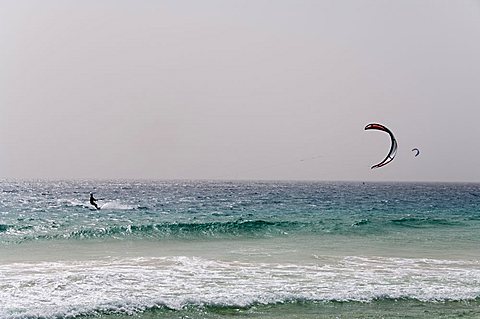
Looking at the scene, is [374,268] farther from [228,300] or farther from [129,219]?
[129,219]

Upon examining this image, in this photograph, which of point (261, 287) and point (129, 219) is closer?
point (261, 287)

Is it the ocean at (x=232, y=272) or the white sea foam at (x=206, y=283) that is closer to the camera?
the ocean at (x=232, y=272)

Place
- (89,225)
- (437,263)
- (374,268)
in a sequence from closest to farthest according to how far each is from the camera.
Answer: (374,268)
(437,263)
(89,225)

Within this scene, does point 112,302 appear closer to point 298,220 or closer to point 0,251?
point 0,251

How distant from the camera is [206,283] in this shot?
15.0 m

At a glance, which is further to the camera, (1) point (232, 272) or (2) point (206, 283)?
(1) point (232, 272)

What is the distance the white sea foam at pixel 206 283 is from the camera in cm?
1313

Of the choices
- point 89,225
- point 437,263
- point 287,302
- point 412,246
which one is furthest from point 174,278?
point 89,225

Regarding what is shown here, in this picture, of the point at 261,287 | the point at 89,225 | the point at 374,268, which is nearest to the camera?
the point at 261,287

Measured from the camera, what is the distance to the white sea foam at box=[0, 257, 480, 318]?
1313 cm

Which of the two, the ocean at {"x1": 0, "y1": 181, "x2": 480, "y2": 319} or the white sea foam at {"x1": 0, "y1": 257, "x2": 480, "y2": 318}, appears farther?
the white sea foam at {"x1": 0, "y1": 257, "x2": 480, "y2": 318}

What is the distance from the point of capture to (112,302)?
13070 millimetres

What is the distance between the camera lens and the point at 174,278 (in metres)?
15.7

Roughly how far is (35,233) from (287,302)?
17.3 meters
